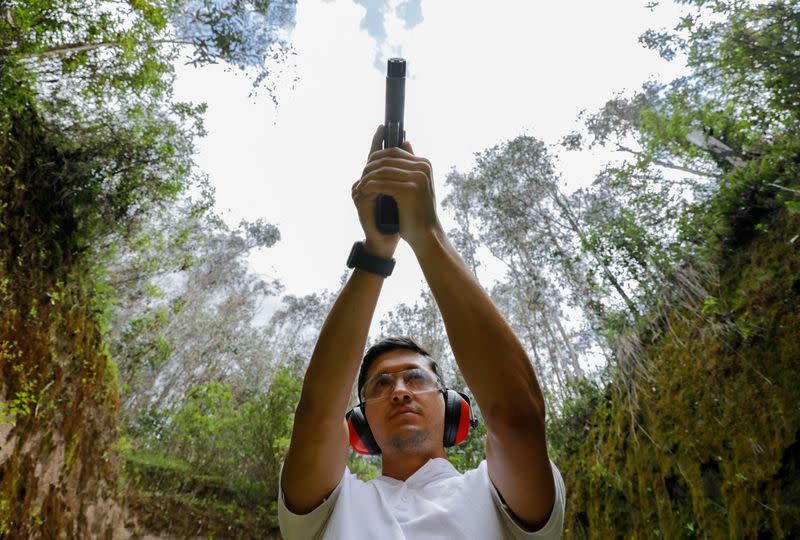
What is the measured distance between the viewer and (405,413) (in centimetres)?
152

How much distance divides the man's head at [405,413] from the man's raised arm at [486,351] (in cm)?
50

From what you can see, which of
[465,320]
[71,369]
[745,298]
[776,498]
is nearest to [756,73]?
[745,298]

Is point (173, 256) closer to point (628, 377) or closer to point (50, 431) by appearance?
point (50, 431)

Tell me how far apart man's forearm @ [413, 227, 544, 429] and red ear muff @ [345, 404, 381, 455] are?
0.87 metres

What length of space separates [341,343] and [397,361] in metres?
0.74

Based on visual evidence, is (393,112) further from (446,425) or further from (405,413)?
(446,425)

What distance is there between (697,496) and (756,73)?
468 cm

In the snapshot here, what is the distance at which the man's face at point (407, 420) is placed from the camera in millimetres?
1482

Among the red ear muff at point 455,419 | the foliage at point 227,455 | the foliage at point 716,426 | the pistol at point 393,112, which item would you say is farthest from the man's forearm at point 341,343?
the foliage at point 227,455

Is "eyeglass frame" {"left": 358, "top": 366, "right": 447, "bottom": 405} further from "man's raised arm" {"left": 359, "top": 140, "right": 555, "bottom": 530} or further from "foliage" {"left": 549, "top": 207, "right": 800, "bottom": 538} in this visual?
"foliage" {"left": 549, "top": 207, "right": 800, "bottom": 538}

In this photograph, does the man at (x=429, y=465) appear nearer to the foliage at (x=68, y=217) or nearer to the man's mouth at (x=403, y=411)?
the man's mouth at (x=403, y=411)

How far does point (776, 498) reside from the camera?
2385 mm

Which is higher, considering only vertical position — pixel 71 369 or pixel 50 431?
pixel 71 369

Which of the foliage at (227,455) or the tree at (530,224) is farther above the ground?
the tree at (530,224)
